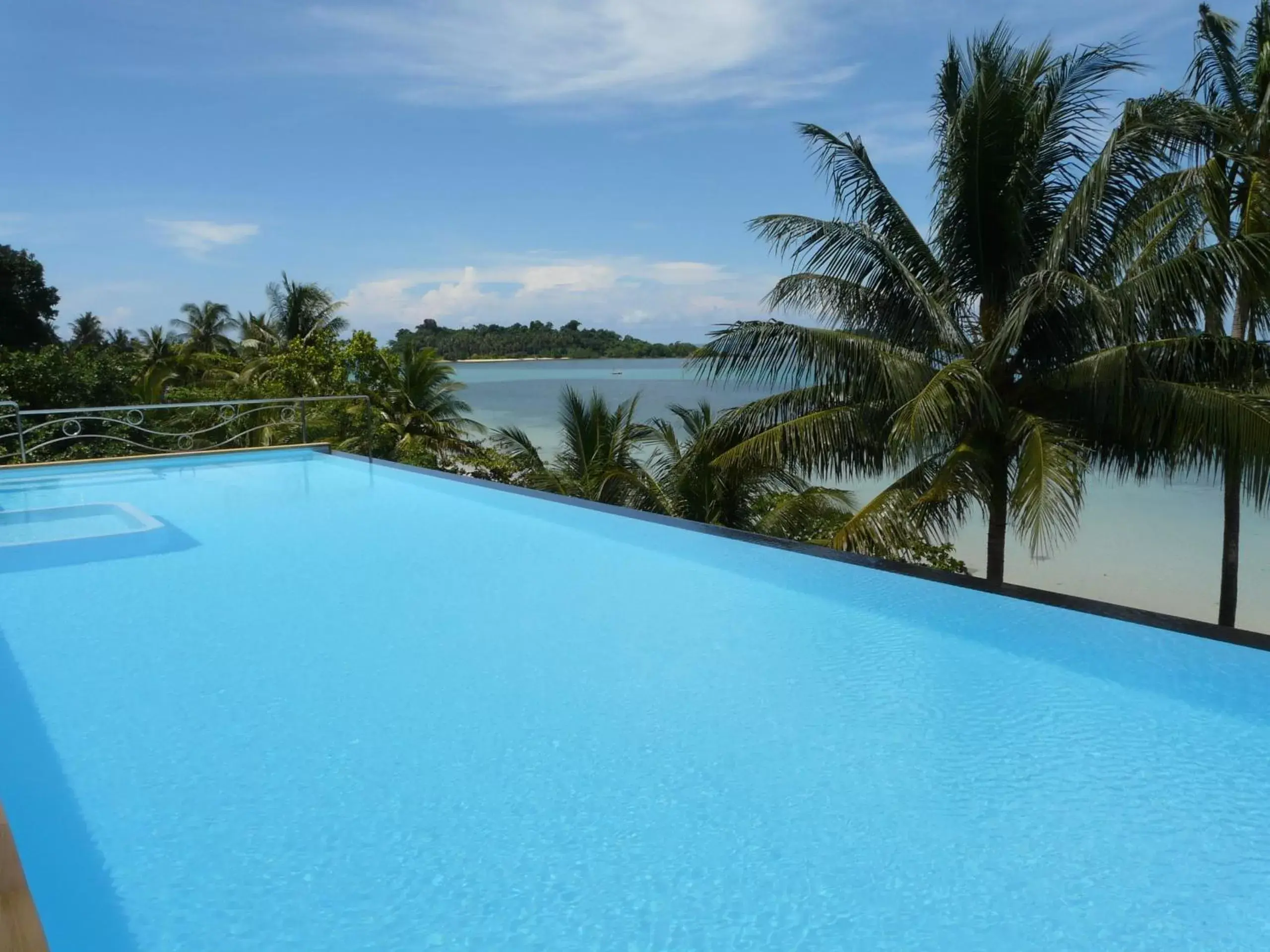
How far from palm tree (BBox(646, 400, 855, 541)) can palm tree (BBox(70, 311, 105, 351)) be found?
3726 cm

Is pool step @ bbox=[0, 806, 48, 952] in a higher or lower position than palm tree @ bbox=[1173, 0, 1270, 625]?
lower

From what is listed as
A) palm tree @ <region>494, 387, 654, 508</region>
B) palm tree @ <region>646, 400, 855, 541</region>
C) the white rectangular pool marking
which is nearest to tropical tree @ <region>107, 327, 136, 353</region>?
palm tree @ <region>494, 387, 654, 508</region>

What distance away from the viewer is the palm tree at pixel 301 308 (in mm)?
24219

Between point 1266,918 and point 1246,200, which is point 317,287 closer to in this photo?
point 1246,200

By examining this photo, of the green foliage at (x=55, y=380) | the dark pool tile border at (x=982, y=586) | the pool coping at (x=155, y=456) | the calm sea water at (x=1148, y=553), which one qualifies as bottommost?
the calm sea water at (x=1148, y=553)

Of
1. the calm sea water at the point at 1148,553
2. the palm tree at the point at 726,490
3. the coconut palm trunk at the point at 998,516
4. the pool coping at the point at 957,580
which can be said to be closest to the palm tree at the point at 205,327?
the calm sea water at the point at 1148,553

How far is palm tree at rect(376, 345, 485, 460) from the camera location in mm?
17062

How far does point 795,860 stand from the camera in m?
2.27

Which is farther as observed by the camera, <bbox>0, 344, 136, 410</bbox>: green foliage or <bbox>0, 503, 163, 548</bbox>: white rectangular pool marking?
<bbox>0, 344, 136, 410</bbox>: green foliage

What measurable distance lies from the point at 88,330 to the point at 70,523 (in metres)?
41.6

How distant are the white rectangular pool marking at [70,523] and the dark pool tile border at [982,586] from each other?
295 cm

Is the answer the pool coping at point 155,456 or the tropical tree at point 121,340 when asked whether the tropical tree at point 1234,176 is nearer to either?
the pool coping at point 155,456

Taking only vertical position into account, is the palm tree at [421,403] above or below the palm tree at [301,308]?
below

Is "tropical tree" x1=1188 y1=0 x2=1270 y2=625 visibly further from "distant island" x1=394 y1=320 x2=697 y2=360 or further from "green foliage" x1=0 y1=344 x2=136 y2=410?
"green foliage" x1=0 y1=344 x2=136 y2=410
